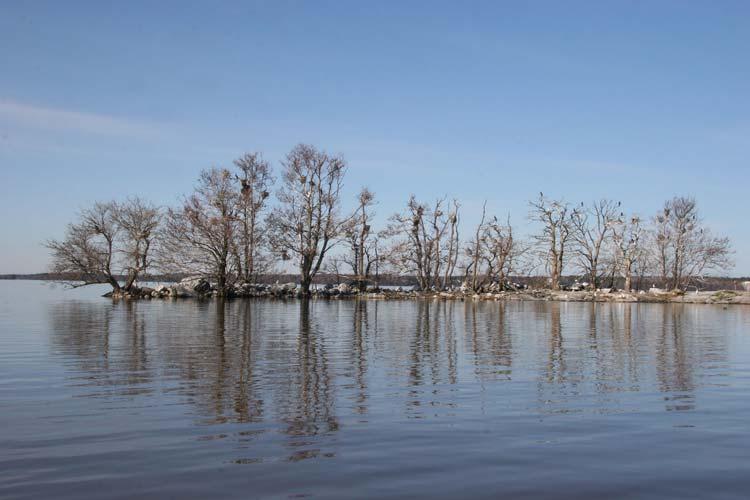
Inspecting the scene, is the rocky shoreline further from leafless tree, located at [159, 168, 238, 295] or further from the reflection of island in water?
the reflection of island in water

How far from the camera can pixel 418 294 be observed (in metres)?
60.9

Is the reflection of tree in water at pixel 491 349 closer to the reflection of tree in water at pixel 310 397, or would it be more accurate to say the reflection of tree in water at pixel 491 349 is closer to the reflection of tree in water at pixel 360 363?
the reflection of tree in water at pixel 360 363

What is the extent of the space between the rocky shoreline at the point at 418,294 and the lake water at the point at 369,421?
3741 cm

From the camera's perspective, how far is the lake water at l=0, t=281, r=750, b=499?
19.5 ft

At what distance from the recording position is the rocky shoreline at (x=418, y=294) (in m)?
52.8

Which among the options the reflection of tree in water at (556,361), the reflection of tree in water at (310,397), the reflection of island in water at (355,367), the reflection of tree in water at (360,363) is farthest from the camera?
the reflection of tree in water at (556,361)

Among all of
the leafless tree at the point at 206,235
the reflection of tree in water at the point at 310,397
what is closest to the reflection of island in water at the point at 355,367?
the reflection of tree in water at the point at 310,397

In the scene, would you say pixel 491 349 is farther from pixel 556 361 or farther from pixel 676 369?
pixel 676 369

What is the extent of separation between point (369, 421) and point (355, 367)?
4.94 m

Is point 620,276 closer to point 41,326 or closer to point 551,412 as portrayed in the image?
point 41,326

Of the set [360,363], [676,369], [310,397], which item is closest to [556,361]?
[676,369]

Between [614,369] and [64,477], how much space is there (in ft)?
35.2

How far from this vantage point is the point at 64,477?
235 inches

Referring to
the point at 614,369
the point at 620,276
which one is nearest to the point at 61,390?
the point at 614,369
